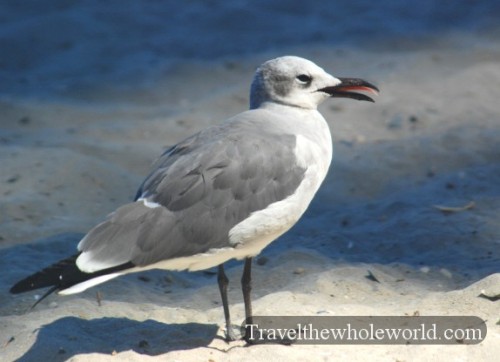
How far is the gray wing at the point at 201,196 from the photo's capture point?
3.92 metres

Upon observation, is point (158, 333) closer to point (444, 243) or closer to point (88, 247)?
point (88, 247)

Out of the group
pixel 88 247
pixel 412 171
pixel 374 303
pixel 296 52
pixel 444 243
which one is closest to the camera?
pixel 88 247

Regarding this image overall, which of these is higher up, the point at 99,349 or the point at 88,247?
the point at 88,247

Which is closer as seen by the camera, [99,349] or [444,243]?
[99,349]

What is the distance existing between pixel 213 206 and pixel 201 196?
0.07 metres

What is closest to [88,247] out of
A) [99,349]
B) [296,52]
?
[99,349]

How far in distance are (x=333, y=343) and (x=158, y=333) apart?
2.66 feet

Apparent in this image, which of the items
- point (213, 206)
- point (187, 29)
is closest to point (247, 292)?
point (213, 206)

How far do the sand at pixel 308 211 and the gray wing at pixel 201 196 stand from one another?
0.50 meters

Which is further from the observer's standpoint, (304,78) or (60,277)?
(304,78)

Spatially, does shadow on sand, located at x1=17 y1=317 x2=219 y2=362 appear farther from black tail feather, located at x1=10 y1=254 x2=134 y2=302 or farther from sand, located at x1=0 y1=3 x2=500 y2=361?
black tail feather, located at x1=10 y1=254 x2=134 y2=302

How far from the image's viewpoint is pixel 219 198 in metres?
4.09

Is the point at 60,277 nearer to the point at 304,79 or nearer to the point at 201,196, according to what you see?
the point at 201,196

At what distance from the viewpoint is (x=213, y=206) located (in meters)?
4.08
